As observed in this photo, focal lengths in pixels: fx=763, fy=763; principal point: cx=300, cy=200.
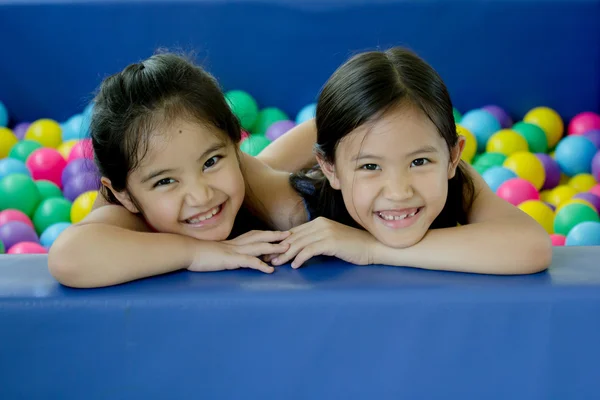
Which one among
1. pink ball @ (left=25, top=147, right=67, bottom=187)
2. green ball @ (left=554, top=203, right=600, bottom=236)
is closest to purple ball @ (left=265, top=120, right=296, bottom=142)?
pink ball @ (left=25, top=147, right=67, bottom=187)

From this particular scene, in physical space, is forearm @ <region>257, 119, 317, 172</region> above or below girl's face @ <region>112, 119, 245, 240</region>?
above

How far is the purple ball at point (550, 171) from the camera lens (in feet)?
6.55

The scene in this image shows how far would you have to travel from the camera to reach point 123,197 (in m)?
1.10

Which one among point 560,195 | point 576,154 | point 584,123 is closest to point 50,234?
point 560,195

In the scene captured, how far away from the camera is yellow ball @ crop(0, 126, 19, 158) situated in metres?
2.17

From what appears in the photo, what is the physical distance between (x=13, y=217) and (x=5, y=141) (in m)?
0.51

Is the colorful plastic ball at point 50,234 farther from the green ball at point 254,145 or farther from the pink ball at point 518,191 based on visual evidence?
the pink ball at point 518,191

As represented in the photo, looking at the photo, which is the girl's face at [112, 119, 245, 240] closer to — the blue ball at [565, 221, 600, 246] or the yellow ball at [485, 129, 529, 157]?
the blue ball at [565, 221, 600, 246]

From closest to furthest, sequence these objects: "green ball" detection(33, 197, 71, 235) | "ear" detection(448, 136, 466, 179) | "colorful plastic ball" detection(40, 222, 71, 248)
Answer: "ear" detection(448, 136, 466, 179)
"colorful plastic ball" detection(40, 222, 71, 248)
"green ball" detection(33, 197, 71, 235)

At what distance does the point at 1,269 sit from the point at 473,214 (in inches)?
25.6

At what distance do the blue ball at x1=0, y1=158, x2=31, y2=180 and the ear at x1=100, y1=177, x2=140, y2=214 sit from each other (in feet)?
3.19

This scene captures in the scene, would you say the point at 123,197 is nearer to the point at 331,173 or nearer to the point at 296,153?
the point at 331,173

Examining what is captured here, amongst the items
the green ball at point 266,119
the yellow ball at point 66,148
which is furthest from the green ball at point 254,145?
the yellow ball at point 66,148

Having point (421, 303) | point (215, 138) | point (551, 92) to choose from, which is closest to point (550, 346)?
point (421, 303)
